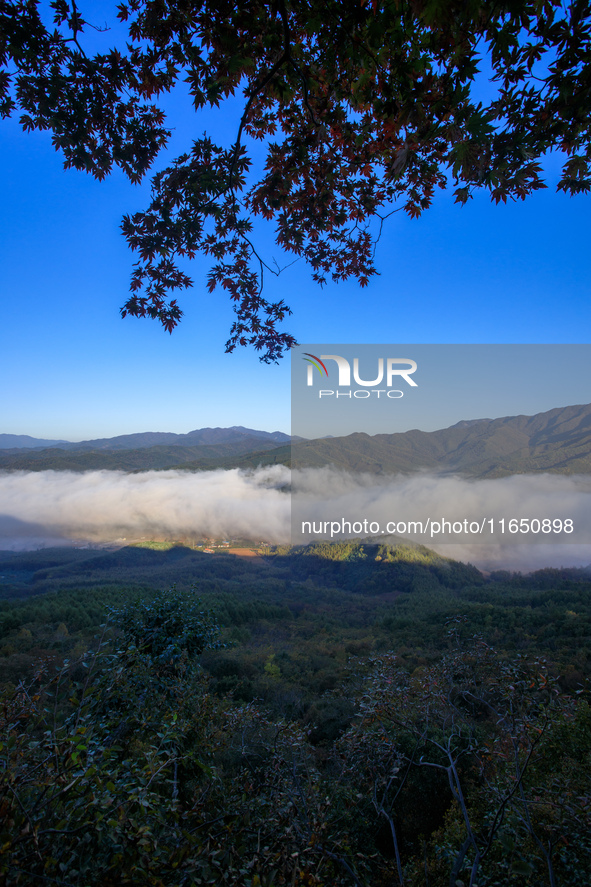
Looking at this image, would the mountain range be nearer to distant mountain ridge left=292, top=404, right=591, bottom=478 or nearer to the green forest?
distant mountain ridge left=292, top=404, right=591, bottom=478

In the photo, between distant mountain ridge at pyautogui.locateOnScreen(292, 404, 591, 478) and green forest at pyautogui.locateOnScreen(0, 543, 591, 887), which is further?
distant mountain ridge at pyautogui.locateOnScreen(292, 404, 591, 478)

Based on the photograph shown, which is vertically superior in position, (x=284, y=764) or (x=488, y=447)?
(x=488, y=447)

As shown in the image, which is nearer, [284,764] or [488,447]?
[284,764]

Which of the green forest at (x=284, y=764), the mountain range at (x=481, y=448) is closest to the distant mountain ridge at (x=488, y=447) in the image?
the mountain range at (x=481, y=448)

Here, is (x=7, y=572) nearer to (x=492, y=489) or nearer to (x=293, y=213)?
(x=492, y=489)

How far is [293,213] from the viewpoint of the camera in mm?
3475

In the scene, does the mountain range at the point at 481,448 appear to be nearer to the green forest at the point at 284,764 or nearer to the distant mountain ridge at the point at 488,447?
the distant mountain ridge at the point at 488,447

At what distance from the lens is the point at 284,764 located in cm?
454

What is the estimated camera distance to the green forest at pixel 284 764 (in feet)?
5.21

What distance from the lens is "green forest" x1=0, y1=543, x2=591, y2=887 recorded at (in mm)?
1587

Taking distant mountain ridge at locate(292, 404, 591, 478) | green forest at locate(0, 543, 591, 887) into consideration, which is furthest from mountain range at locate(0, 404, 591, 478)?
green forest at locate(0, 543, 591, 887)

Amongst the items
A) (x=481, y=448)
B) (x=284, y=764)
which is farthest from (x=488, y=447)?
(x=284, y=764)

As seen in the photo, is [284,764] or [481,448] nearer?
[284,764]

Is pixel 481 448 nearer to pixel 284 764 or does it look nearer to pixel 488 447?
pixel 488 447
